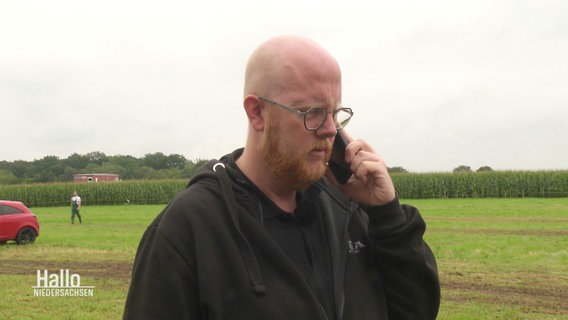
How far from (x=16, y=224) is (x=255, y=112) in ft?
58.6

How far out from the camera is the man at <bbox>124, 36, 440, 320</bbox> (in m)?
1.71

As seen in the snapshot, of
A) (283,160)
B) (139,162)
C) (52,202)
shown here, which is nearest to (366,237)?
(283,160)

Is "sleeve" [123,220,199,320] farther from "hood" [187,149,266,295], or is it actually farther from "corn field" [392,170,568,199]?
"corn field" [392,170,568,199]

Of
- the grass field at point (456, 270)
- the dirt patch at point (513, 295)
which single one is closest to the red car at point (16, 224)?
the grass field at point (456, 270)

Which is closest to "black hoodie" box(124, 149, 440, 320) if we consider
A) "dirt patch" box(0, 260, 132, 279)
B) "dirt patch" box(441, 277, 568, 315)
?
"dirt patch" box(441, 277, 568, 315)

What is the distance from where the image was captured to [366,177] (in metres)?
2.10

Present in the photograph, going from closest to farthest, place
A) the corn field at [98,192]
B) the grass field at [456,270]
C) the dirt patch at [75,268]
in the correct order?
the grass field at [456,270]
the dirt patch at [75,268]
the corn field at [98,192]

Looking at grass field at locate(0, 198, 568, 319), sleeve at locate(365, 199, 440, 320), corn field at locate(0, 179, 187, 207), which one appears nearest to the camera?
sleeve at locate(365, 199, 440, 320)

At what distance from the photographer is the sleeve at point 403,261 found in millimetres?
2025

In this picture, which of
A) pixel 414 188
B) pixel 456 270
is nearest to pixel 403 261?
pixel 456 270

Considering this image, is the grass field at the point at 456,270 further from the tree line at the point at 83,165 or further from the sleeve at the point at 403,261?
the tree line at the point at 83,165

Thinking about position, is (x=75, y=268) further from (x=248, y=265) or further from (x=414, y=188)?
(x=414, y=188)

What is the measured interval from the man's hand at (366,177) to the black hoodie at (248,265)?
50 millimetres

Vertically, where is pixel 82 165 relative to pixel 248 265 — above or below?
below
